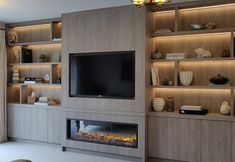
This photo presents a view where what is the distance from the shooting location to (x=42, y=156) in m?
4.43

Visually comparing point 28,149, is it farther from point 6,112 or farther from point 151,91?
point 151,91

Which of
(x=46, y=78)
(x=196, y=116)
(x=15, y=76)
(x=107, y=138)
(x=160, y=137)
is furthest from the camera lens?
(x=15, y=76)

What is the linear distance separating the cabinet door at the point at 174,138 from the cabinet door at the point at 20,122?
2663 millimetres

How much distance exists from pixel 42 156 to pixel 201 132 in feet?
8.96

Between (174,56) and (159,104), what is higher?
(174,56)

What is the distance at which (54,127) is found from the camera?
503 cm

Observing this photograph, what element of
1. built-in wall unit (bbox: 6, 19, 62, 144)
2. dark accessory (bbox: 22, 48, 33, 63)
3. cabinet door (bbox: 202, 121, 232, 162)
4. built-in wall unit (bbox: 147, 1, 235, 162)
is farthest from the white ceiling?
cabinet door (bbox: 202, 121, 232, 162)

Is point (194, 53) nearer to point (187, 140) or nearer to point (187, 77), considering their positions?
point (187, 77)

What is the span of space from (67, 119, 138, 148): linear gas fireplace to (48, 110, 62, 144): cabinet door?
257 mm

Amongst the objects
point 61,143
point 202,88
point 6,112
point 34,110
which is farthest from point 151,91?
point 6,112

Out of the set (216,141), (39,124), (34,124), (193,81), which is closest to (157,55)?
(193,81)

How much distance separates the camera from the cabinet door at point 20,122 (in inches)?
209

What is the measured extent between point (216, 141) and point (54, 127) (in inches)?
119

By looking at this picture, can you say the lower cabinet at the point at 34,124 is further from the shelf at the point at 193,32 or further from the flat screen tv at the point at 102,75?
the shelf at the point at 193,32
